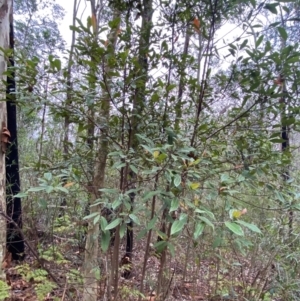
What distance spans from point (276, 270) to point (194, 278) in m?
0.76

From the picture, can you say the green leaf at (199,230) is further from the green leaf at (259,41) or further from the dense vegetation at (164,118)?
the green leaf at (259,41)

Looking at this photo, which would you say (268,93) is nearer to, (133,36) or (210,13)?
(210,13)

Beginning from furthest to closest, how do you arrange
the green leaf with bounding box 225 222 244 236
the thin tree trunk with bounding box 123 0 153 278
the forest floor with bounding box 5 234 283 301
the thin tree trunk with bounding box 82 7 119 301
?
the forest floor with bounding box 5 234 283 301 < the thin tree trunk with bounding box 82 7 119 301 < the thin tree trunk with bounding box 123 0 153 278 < the green leaf with bounding box 225 222 244 236

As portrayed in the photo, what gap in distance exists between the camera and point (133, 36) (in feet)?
4.81

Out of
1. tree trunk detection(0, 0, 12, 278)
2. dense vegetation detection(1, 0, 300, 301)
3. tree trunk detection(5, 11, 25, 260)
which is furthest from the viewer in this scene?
tree trunk detection(5, 11, 25, 260)

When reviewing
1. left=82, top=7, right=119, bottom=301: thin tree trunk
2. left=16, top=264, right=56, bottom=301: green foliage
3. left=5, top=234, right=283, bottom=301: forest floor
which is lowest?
left=5, top=234, right=283, bottom=301: forest floor

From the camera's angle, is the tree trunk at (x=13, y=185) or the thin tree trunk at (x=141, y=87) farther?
the tree trunk at (x=13, y=185)

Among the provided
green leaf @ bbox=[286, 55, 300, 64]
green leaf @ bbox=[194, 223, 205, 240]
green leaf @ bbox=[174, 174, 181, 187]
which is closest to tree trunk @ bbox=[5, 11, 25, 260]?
green leaf @ bbox=[174, 174, 181, 187]

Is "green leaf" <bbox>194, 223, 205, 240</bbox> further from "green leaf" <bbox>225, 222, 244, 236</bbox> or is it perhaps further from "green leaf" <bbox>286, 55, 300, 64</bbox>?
"green leaf" <bbox>286, 55, 300, 64</bbox>

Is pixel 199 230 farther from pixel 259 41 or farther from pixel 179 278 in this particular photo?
pixel 179 278

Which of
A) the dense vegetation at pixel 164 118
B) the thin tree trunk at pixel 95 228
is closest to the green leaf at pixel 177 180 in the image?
the dense vegetation at pixel 164 118

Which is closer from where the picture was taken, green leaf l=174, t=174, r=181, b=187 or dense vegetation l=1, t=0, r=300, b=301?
green leaf l=174, t=174, r=181, b=187

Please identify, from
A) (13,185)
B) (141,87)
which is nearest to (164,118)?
(141,87)

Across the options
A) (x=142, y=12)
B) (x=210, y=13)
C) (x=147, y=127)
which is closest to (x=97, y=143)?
(x=147, y=127)
